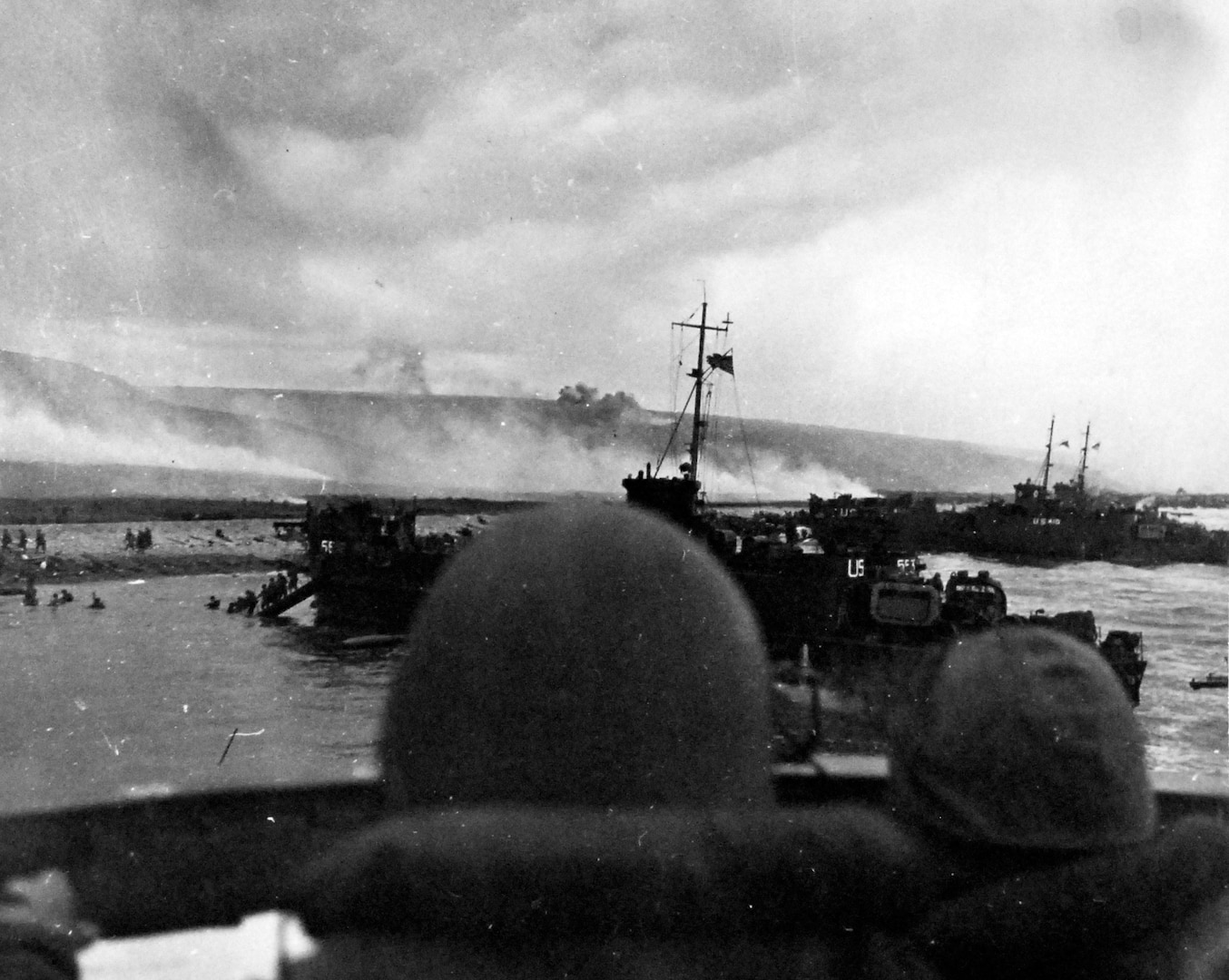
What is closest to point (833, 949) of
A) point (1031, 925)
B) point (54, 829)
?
point (1031, 925)

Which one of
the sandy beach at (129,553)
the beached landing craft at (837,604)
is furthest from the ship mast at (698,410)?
the sandy beach at (129,553)

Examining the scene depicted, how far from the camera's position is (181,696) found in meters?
1.93

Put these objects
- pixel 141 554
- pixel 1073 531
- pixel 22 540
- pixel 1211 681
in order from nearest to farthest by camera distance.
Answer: pixel 22 540 → pixel 141 554 → pixel 1211 681 → pixel 1073 531

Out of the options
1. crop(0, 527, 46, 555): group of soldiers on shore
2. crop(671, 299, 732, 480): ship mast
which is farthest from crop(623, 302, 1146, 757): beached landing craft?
crop(0, 527, 46, 555): group of soldiers on shore

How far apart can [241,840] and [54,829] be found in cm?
34

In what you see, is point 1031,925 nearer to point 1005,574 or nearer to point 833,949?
point 833,949

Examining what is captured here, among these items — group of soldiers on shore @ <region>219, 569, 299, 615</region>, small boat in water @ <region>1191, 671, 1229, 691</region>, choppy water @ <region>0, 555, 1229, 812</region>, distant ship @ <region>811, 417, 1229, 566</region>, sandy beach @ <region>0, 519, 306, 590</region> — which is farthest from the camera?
distant ship @ <region>811, 417, 1229, 566</region>

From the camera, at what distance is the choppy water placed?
1.76 metres

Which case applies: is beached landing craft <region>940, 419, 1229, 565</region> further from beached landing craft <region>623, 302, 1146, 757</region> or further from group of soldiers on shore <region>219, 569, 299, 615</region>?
group of soldiers on shore <region>219, 569, 299, 615</region>

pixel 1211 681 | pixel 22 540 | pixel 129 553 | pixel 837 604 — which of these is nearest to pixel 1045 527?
pixel 1211 681

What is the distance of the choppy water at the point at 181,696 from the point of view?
176 centimetres

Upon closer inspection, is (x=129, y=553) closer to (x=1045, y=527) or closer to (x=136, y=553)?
(x=136, y=553)

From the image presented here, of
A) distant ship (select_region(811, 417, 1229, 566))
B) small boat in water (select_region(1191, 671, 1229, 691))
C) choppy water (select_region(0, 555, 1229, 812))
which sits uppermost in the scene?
distant ship (select_region(811, 417, 1229, 566))

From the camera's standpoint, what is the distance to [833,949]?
111 cm
